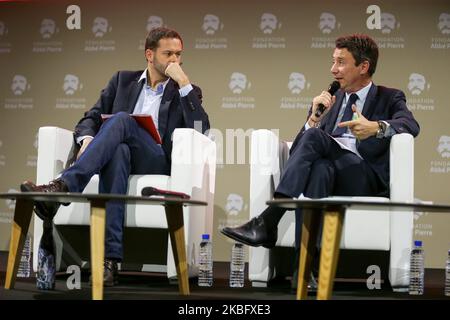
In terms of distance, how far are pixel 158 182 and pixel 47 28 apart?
2753 millimetres

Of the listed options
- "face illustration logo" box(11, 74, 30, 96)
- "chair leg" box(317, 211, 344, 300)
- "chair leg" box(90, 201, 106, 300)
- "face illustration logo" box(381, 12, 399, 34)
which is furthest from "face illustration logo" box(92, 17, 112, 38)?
"chair leg" box(317, 211, 344, 300)

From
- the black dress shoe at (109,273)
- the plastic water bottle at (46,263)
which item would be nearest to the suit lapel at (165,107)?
the black dress shoe at (109,273)

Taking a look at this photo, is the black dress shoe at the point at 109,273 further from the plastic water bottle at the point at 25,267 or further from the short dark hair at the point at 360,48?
the short dark hair at the point at 360,48

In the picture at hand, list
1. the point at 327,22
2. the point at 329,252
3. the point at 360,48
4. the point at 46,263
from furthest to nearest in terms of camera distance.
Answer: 1. the point at 327,22
2. the point at 360,48
3. the point at 46,263
4. the point at 329,252

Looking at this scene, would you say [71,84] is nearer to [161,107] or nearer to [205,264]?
[161,107]

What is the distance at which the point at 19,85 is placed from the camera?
554cm

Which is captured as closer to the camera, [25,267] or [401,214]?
[401,214]

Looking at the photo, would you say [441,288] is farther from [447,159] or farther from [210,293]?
[447,159]

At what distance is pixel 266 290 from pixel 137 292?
0.58m

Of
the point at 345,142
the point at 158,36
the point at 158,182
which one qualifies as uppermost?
the point at 158,36

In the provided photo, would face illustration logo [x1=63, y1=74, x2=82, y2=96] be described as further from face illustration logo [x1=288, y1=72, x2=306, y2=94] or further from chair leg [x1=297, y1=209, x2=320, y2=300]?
chair leg [x1=297, y1=209, x2=320, y2=300]

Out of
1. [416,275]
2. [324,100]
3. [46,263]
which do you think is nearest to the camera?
[46,263]

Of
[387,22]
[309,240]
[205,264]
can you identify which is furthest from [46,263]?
[387,22]

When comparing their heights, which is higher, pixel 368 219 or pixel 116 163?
pixel 116 163
